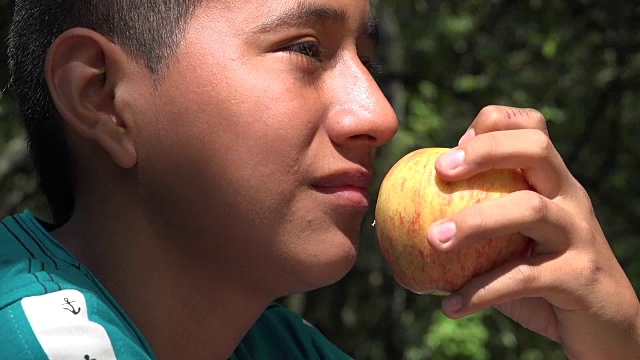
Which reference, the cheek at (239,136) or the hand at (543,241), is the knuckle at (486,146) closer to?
the hand at (543,241)

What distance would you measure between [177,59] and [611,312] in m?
1.19

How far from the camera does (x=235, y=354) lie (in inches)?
101

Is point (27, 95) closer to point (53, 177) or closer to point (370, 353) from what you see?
point (53, 177)

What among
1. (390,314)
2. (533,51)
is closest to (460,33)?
(533,51)

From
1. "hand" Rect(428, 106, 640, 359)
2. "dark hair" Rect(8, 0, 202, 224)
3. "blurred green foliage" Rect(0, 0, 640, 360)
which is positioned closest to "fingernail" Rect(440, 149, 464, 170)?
"hand" Rect(428, 106, 640, 359)

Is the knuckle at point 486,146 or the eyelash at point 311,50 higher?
the eyelash at point 311,50

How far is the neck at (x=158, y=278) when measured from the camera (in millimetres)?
2199

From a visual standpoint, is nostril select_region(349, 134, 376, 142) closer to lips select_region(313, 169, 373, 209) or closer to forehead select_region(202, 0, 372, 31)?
lips select_region(313, 169, 373, 209)

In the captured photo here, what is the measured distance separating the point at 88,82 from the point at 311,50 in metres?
0.50

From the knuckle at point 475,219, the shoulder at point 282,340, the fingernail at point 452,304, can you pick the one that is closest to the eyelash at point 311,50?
the knuckle at point 475,219

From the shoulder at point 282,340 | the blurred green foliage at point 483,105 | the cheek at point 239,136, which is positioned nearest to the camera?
the cheek at point 239,136

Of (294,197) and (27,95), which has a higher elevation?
(27,95)

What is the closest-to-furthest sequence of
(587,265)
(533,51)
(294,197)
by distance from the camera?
(294,197), (587,265), (533,51)

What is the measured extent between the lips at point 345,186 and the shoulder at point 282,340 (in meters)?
0.66
